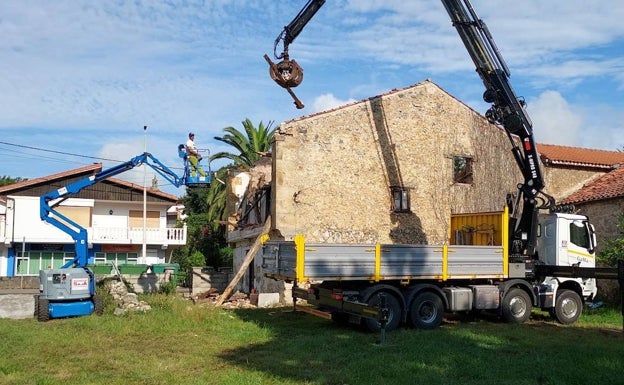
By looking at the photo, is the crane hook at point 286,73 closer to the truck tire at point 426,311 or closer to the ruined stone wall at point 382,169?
the ruined stone wall at point 382,169

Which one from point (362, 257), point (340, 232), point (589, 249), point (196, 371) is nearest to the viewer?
point (196, 371)

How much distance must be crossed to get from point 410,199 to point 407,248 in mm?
8158

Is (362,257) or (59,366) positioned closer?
(59,366)

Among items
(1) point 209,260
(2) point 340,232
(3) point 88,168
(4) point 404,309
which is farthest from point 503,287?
(3) point 88,168

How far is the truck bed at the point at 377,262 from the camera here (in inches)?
511

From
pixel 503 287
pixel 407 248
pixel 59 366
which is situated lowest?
pixel 59 366

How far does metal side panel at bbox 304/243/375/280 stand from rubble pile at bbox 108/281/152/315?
661 cm

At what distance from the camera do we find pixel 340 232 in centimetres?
2072

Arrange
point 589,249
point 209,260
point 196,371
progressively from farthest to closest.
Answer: point 209,260, point 589,249, point 196,371

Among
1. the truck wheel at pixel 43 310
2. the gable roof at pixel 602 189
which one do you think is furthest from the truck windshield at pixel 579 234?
the truck wheel at pixel 43 310

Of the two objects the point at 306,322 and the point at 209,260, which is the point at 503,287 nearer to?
the point at 306,322

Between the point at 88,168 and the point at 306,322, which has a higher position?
the point at 88,168

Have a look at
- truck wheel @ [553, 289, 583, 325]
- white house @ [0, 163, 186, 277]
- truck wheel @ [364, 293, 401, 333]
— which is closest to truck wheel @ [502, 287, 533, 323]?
truck wheel @ [553, 289, 583, 325]

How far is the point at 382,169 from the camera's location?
843 inches
